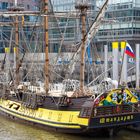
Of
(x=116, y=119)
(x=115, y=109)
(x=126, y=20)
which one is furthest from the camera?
(x=126, y=20)

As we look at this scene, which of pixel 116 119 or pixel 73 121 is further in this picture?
pixel 73 121

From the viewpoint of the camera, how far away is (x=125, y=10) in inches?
2977

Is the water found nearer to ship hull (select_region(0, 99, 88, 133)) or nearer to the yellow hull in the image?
ship hull (select_region(0, 99, 88, 133))

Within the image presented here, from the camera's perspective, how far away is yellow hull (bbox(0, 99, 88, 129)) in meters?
31.1

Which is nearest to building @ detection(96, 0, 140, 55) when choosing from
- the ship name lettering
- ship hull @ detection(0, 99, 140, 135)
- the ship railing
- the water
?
ship hull @ detection(0, 99, 140, 135)

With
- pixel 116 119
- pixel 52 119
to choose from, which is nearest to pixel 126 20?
pixel 52 119

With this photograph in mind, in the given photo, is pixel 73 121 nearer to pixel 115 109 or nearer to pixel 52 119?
pixel 52 119

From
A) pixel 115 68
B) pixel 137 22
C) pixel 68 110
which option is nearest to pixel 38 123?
pixel 68 110

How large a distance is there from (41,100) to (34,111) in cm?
143

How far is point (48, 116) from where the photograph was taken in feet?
112

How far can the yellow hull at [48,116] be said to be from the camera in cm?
3110

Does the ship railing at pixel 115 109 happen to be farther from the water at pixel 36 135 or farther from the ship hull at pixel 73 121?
the water at pixel 36 135

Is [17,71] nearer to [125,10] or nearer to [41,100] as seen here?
[41,100]

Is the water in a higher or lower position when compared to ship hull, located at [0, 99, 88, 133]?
lower
